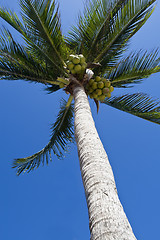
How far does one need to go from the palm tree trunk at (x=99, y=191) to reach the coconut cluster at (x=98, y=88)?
176 centimetres

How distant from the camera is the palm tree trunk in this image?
5.12ft

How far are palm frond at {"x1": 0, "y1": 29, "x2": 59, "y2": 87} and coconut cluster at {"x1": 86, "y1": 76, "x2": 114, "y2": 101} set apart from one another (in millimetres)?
1115

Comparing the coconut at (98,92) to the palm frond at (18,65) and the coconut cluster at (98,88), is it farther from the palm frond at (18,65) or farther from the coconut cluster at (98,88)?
the palm frond at (18,65)

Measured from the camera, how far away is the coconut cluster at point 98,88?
4.82 meters

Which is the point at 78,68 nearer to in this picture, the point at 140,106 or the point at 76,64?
the point at 76,64

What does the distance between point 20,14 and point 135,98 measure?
332 centimetres

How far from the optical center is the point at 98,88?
4.87 meters

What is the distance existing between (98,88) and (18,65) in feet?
6.08

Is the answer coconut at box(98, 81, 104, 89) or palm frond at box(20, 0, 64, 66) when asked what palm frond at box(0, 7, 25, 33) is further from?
coconut at box(98, 81, 104, 89)

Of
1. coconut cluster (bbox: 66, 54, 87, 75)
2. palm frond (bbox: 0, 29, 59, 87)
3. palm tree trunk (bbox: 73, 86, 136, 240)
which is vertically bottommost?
palm tree trunk (bbox: 73, 86, 136, 240)

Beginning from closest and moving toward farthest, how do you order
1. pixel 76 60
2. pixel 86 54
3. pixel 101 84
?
1. pixel 76 60
2. pixel 101 84
3. pixel 86 54

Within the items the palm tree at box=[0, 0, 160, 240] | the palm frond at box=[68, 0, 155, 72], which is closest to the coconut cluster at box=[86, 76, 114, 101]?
the palm tree at box=[0, 0, 160, 240]

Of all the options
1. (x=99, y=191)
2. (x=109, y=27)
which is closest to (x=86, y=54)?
(x=109, y=27)

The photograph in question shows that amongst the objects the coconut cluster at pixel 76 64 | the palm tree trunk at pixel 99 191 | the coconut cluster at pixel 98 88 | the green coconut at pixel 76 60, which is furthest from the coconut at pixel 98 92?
the palm tree trunk at pixel 99 191
